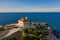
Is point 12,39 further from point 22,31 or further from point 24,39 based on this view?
point 22,31

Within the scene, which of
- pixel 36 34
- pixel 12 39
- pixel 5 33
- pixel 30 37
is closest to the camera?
pixel 12 39

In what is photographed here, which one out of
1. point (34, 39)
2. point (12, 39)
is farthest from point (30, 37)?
point (12, 39)

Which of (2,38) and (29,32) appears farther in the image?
(29,32)

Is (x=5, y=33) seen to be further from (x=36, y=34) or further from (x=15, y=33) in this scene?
(x=36, y=34)

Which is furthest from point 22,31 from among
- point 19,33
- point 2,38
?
point 2,38

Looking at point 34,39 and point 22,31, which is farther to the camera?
point 22,31

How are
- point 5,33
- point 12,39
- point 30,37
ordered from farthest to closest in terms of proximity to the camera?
point 5,33 → point 30,37 → point 12,39

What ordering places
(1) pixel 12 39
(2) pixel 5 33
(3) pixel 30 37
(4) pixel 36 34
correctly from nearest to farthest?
1. (1) pixel 12 39
2. (3) pixel 30 37
3. (4) pixel 36 34
4. (2) pixel 5 33

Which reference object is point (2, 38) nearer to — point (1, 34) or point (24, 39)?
point (1, 34)
